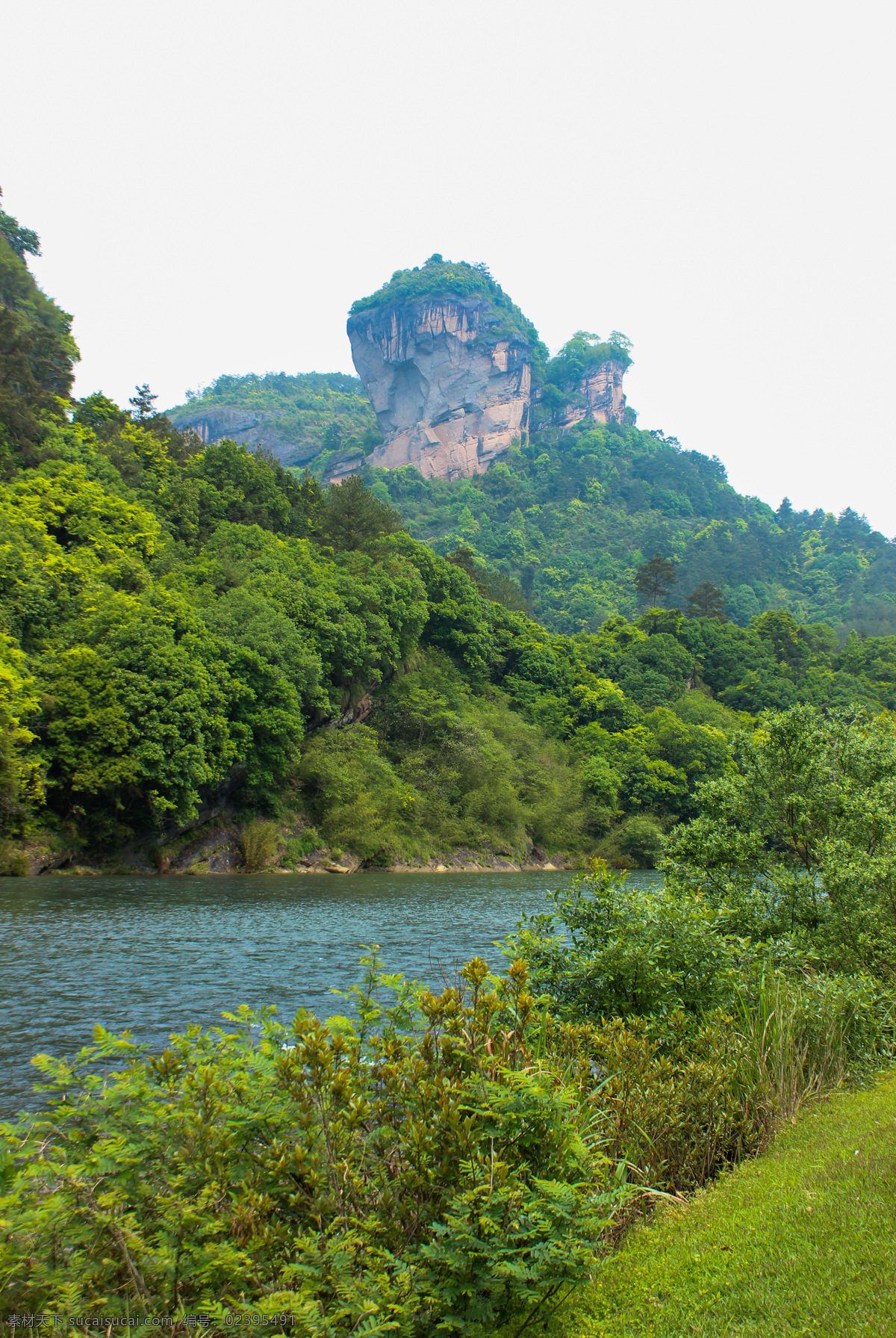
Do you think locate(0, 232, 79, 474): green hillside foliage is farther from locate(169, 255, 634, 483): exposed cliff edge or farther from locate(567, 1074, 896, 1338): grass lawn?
locate(169, 255, 634, 483): exposed cliff edge

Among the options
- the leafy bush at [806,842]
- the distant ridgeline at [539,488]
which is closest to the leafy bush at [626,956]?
the leafy bush at [806,842]

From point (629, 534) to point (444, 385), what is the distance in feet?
192

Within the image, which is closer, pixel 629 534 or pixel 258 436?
pixel 629 534

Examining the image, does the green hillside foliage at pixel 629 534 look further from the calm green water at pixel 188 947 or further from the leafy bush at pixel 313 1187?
the leafy bush at pixel 313 1187

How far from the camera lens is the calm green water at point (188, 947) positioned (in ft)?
45.6

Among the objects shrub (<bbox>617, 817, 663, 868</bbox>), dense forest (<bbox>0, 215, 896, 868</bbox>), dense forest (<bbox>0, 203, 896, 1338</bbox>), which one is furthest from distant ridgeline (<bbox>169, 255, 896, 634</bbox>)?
shrub (<bbox>617, 817, 663, 868</bbox>)

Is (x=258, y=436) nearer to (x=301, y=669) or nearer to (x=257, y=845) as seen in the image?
(x=301, y=669)

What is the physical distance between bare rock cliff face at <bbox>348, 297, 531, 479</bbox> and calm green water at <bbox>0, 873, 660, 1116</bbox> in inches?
6022

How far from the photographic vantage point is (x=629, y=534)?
155375 millimetres

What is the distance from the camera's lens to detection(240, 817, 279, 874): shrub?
148ft

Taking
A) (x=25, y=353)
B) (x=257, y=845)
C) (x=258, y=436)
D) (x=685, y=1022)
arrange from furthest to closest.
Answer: (x=258, y=436)
(x=25, y=353)
(x=257, y=845)
(x=685, y=1022)

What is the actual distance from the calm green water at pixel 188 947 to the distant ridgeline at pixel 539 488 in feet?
300

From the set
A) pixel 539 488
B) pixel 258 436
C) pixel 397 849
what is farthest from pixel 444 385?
pixel 397 849

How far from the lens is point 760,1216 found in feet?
19.8
